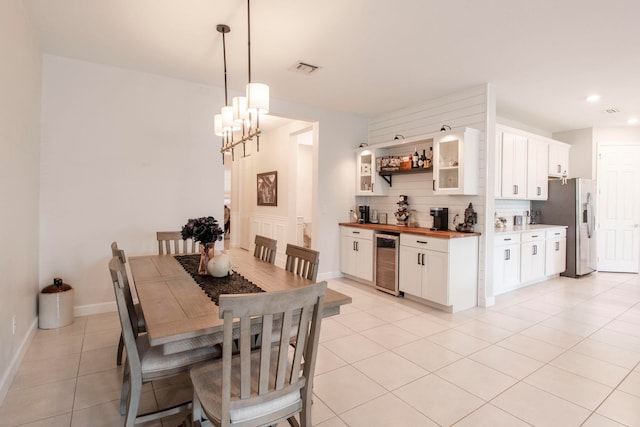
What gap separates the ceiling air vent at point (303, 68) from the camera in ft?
11.7

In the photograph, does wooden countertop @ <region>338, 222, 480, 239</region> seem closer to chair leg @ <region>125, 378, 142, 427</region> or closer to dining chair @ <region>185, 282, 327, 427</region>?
dining chair @ <region>185, 282, 327, 427</region>

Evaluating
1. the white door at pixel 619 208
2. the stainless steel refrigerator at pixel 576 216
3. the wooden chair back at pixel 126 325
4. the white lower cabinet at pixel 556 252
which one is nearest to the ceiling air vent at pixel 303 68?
the wooden chair back at pixel 126 325

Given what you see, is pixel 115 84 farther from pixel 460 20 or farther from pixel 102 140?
pixel 460 20

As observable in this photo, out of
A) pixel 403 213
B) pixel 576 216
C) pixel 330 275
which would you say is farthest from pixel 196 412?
pixel 576 216

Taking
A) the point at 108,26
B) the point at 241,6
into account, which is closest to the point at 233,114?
the point at 241,6

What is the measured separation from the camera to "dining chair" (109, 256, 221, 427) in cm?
163

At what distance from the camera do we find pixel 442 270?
3.87 m

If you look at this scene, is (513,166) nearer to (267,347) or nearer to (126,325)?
(267,347)

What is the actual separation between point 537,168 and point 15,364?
6.87 meters

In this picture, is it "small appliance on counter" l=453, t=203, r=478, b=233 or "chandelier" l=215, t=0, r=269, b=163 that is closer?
"chandelier" l=215, t=0, r=269, b=163

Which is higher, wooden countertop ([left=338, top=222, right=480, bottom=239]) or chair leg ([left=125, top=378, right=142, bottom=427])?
wooden countertop ([left=338, top=222, right=480, bottom=239])

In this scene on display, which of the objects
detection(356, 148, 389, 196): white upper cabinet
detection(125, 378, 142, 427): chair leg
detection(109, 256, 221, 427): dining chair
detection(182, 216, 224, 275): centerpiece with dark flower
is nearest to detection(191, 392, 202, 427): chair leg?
detection(109, 256, 221, 427): dining chair

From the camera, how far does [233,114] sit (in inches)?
105

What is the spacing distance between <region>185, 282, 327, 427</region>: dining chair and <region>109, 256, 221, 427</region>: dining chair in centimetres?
20
